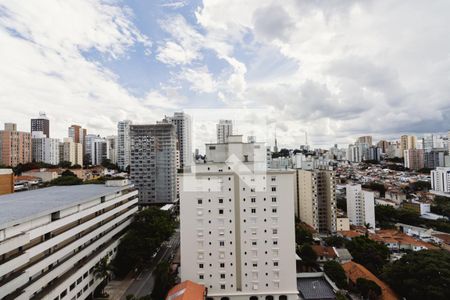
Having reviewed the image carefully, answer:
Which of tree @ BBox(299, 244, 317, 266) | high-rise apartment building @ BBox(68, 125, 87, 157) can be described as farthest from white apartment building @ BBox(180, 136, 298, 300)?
high-rise apartment building @ BBox(68, 125, 87, 157)

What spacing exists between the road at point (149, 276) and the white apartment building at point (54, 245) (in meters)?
2.90

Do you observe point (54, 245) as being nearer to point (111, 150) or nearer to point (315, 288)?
point (315, 288)

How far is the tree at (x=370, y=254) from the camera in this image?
2497 cm

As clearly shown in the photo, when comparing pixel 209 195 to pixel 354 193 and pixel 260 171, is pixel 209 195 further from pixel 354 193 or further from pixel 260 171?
pixel 354 193

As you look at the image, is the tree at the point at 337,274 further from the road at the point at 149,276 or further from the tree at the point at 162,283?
→ the road at the point at 149,276

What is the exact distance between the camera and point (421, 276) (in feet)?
61.3

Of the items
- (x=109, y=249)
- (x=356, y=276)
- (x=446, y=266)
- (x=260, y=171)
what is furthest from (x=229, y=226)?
(x=446, y=266)

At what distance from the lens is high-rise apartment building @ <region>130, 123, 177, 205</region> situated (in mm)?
49531

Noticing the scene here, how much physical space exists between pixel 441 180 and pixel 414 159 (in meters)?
42.2

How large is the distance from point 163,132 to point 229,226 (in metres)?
34.9

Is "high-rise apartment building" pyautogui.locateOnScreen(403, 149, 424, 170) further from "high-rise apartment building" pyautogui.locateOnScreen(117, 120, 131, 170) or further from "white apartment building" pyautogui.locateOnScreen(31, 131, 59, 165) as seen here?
"white apartment building" pyautogui.locateOnScreen(31, 131, 59, 165)

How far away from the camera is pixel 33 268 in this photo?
12391 mm

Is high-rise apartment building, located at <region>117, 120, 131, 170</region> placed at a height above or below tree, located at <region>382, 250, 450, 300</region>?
above

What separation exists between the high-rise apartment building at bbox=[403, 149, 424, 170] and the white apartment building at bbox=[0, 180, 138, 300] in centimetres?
10935
